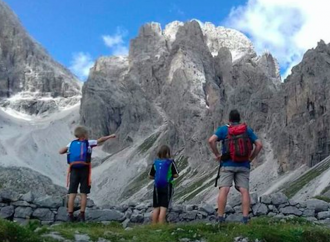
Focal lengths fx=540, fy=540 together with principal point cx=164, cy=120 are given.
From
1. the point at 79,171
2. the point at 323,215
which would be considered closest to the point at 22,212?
the point at 79,171

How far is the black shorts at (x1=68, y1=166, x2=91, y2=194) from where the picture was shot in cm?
1697

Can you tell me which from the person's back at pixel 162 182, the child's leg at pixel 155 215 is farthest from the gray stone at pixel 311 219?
the child's leg at pixel 155 215

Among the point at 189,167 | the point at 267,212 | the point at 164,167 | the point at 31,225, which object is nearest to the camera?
the point at 31,225

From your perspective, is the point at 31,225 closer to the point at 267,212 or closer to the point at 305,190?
the point at 267,212

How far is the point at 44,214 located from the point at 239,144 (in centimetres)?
712

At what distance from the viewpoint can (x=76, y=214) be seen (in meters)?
18.1

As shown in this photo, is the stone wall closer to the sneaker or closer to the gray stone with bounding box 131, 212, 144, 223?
the gray stone with bounding box 131, 212, 144, 223

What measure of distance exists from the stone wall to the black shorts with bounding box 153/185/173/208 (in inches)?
60.1

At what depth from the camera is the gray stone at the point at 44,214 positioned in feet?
57.9

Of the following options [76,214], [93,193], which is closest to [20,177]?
[93,193]

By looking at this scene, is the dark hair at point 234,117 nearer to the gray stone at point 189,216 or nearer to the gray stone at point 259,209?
the gray stone at point 189,216

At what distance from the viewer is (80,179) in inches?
675

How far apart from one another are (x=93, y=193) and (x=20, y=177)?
57.5 meters

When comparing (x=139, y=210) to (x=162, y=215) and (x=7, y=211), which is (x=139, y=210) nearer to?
(x=162, y=215)
